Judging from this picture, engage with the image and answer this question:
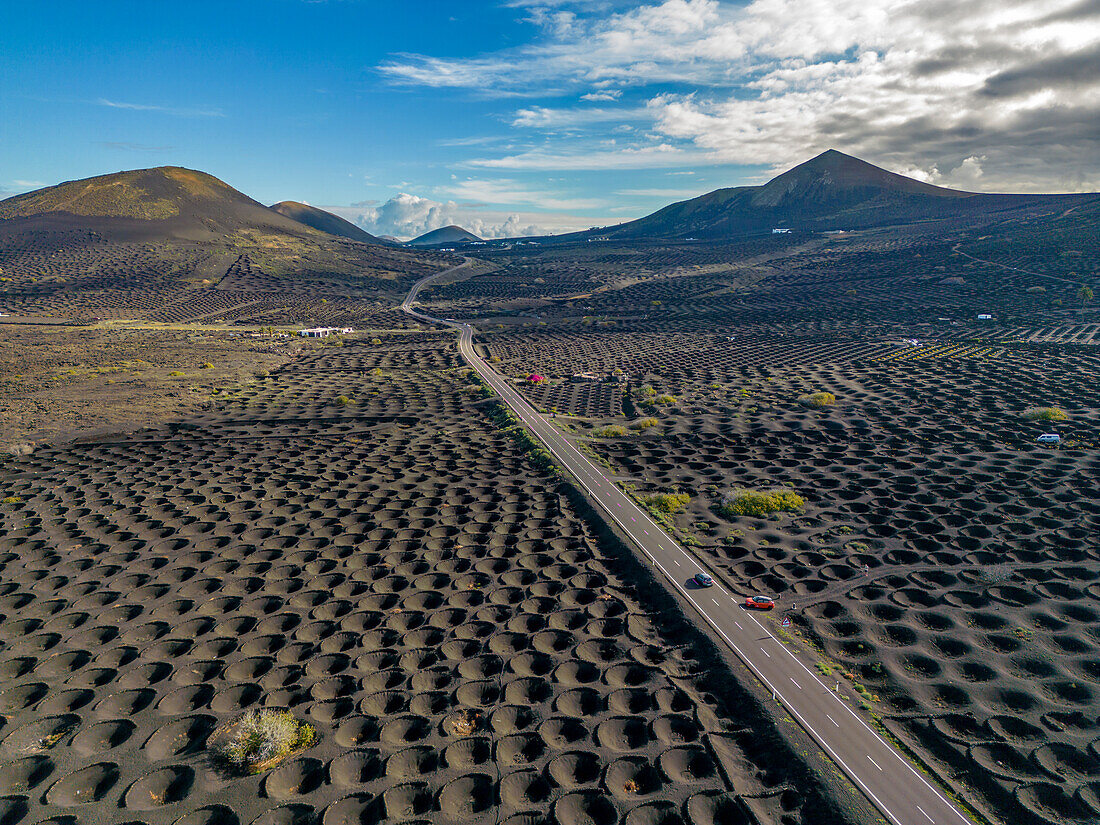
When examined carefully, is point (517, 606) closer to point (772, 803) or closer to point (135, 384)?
point (772, 803)

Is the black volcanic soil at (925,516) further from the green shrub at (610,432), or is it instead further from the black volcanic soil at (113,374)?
the black volcanic soil at (113,374)

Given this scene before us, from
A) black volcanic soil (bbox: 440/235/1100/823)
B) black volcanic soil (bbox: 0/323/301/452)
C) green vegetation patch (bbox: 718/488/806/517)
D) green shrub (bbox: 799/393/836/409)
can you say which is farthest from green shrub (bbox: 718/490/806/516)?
black volcanic soil (bbox: 0/323/301/452)

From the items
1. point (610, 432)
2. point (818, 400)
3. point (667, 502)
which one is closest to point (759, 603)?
point (667, 502)

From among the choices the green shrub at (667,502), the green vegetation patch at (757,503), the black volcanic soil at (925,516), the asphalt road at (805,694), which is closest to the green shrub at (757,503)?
the green vegetation patch at (757,503)

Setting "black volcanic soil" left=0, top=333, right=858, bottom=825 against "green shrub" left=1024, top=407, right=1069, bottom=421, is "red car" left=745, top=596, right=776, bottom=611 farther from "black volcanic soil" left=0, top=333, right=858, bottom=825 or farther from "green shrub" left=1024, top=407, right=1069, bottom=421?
"green shrub" left=1024, top=407, right=1069, bottom=421

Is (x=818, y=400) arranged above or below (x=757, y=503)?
above

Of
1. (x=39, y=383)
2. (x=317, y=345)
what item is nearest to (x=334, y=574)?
(x=39, y=383)

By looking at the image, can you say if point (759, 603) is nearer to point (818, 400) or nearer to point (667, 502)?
point (667, 502)

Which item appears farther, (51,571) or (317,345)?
(317,345)
